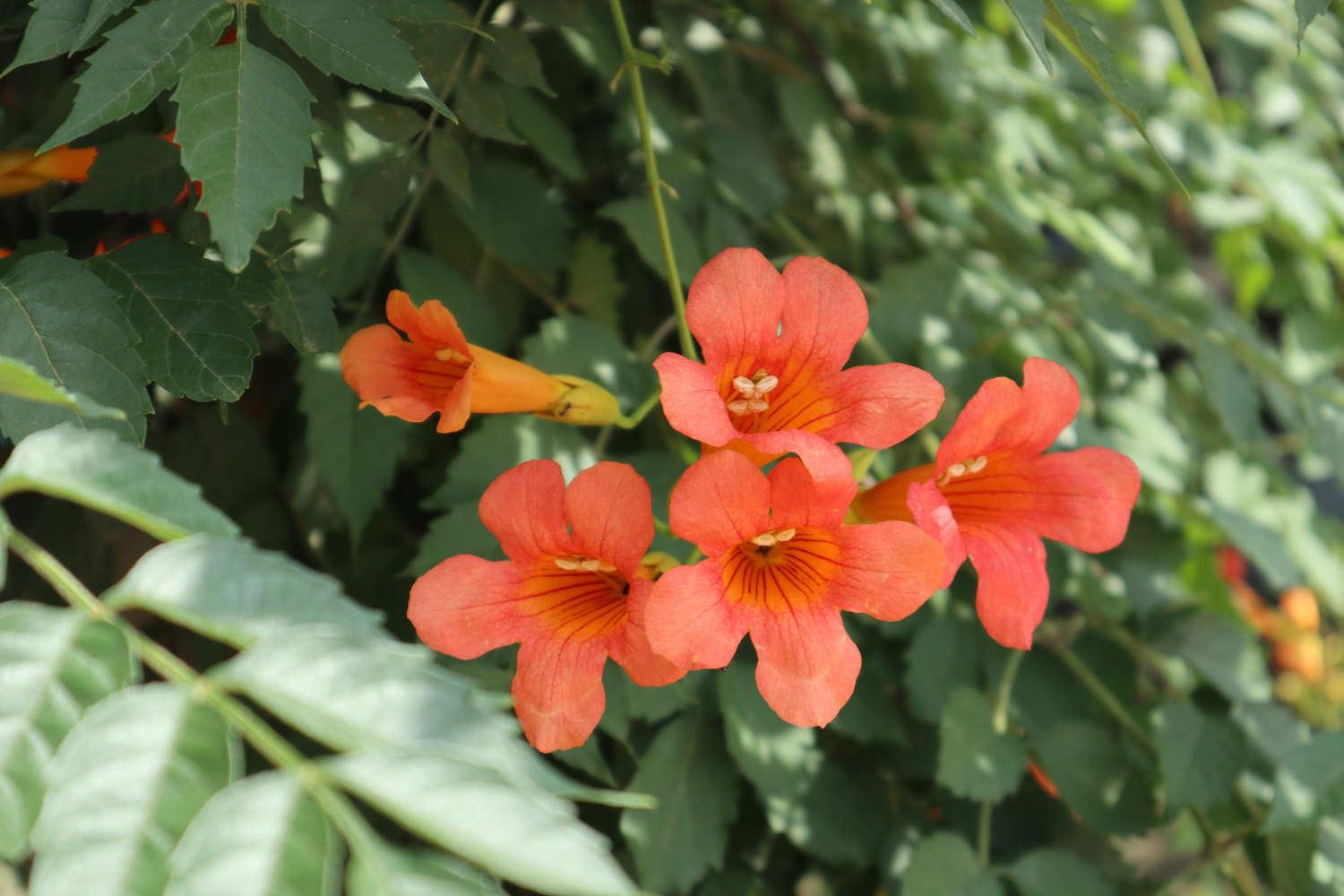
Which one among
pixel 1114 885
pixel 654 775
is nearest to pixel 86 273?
pixel 654 775

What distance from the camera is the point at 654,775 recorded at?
1487 mm

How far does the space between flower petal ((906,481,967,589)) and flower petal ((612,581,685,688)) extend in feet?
0.89

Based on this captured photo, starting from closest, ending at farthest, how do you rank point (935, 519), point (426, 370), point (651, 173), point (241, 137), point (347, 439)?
point (241, 137) → point (935, 519) → point (426, 370) → point (651, 173) → point (347, 439)

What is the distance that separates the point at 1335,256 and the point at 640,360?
1.80 metres

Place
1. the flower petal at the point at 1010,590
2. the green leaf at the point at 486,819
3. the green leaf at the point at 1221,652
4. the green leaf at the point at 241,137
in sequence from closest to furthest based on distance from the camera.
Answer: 1. the green leaf at the point at 486,819
2. the green leaf at the point at 241,137
3. the flower petal at the point at 1010,590
4. the green leaf at the point at 1221,652

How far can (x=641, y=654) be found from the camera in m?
1.03

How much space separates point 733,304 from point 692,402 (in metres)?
0.15

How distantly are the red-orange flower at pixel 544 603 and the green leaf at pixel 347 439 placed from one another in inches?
15.5

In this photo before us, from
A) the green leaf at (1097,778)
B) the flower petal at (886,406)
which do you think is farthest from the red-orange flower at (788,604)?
the green leaf at (1097,778)

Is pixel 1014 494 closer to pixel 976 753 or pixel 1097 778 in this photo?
pixel 976 753

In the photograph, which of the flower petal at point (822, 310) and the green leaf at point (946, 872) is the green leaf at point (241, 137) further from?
the green leaf at point (946, 872)

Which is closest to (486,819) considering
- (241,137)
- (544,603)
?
(544,603)

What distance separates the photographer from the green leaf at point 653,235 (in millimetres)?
1563

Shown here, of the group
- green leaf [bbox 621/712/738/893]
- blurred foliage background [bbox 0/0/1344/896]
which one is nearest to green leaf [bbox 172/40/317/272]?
blurred foliage background [bbox 0/0/1344/896]
